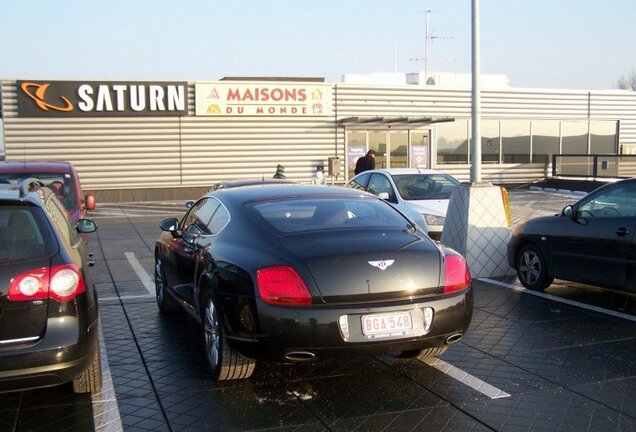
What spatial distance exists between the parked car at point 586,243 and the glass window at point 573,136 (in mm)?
21731

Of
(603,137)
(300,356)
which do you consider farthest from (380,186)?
(603,137)

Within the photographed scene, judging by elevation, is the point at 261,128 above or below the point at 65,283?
above

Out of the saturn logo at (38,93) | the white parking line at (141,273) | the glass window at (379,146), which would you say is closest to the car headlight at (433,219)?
the white parking line at (141,273)

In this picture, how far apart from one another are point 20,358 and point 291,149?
2114 centimetres

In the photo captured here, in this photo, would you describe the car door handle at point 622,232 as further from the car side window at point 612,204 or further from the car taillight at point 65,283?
the car taillight at point 65,283

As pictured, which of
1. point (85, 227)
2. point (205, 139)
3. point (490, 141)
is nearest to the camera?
point (85, 227)

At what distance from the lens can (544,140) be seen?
28.4 metres

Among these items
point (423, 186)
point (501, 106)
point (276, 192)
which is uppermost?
point (501, 106)

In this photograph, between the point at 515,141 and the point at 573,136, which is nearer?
the point at 515,141

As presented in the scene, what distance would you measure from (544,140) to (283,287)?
26.0 meters

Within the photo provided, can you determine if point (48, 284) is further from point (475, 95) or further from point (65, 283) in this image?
point (475, 95)

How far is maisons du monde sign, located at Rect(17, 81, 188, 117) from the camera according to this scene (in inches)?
875

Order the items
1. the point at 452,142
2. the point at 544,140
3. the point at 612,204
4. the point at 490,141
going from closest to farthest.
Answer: the point at 612,204 → the point at 452,142 → the point at 490,141 → the point at 544,140

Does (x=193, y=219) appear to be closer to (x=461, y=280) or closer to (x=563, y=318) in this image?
(x=461, y=280)
